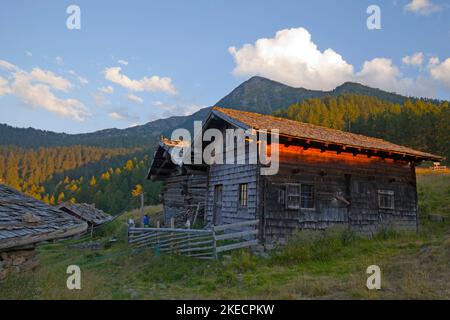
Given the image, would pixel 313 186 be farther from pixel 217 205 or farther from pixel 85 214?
pixel 85 214

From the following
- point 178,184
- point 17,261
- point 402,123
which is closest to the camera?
point 17,261

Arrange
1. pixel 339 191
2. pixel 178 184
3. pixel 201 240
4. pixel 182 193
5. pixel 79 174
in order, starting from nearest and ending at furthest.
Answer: pixel 201 240 < pixel 339 191 < pixel 182 193 < pixel 178 184 < pixel 79 174

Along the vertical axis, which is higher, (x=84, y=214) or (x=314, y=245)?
(x=314, y=245)

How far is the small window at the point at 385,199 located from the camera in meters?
15.2

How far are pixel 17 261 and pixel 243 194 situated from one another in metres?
8.98

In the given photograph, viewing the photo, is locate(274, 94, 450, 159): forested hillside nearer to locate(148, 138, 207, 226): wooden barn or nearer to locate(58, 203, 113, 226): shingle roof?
locate(148, 138, 207, 226): wooden barn

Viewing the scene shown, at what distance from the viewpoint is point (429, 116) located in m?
58.3

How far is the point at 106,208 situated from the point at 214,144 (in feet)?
221

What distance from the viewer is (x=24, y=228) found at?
6141 millimetres

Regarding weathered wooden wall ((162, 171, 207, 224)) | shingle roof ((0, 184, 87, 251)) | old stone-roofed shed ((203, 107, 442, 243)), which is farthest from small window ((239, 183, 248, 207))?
shingle roof ((0, 184, 87, 251))

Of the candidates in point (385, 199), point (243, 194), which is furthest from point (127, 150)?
point (385, 199)

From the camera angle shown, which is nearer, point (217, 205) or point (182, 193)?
point (217, 205)


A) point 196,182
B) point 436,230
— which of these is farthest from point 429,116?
point 196,182

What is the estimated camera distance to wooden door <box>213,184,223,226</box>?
15.7m
